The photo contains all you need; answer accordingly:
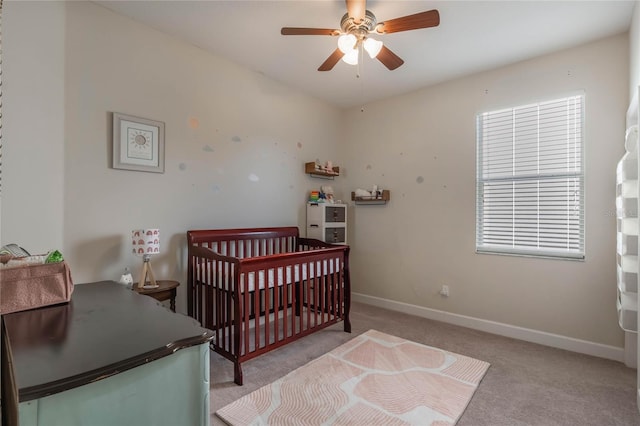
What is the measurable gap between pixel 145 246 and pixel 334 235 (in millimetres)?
2114

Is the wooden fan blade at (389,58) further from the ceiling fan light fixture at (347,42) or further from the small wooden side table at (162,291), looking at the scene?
the small wooden side table at (162,291)

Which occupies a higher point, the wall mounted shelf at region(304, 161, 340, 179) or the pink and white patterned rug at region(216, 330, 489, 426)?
the wall mounted shelf at region(304, 161, 340, 179)

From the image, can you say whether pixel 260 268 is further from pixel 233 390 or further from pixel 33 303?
pixel 33 303

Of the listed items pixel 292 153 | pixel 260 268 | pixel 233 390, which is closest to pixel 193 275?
pixel 260 268

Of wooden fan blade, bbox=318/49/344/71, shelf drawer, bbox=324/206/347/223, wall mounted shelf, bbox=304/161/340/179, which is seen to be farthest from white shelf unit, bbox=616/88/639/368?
wall mounted shelf, bbox=304/161/340/179

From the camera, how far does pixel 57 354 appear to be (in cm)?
79

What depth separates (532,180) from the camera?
2764 mm

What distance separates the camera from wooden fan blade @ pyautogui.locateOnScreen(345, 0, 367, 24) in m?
1.80

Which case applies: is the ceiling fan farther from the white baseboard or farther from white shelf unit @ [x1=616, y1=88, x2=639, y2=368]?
the white baseboard

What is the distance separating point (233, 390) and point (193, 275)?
958 mm

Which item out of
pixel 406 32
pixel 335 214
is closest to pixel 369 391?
pixel 335 214

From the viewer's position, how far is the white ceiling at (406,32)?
2080 mm

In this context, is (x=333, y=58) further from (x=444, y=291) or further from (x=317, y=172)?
(x=444, y=291)

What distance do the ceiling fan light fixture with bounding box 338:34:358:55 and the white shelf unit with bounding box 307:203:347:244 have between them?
1829 millimetres
